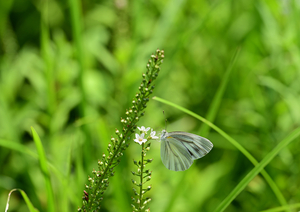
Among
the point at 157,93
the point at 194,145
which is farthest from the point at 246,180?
the point at 157,93

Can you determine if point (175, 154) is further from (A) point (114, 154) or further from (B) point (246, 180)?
(A) point (114, 154)

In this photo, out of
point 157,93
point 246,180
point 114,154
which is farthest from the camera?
point 157,93

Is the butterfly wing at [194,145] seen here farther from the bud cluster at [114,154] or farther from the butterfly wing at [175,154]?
the bud cluster at [114,154]

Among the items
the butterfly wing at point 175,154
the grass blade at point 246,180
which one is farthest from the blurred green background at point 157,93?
the grass blade at point 246,180

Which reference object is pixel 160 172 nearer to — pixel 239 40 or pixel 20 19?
pixel 239 40

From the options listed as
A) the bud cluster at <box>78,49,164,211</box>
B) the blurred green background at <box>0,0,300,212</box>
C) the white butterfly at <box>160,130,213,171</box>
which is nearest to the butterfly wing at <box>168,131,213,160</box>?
the white butterfly at <box>160,130,213,171</box>

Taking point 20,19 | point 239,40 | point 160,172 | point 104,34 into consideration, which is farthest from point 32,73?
point 239,40

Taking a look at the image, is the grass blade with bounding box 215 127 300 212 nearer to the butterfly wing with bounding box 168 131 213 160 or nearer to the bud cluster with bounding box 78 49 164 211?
the butterfly wing with bounding box 168 131 213 160
